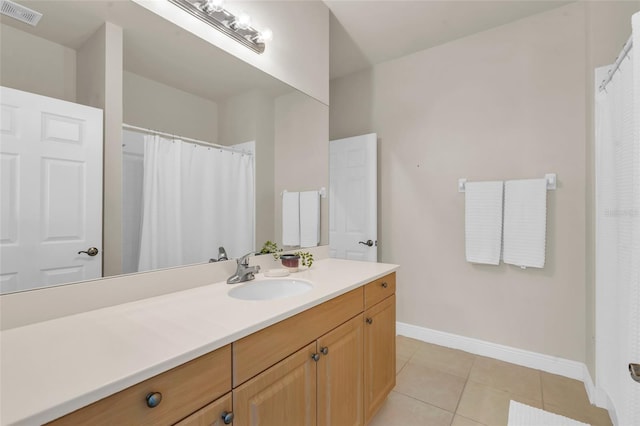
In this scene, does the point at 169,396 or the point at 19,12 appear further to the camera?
the point at 19,12

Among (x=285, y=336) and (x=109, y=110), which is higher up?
(x=109, y=110)

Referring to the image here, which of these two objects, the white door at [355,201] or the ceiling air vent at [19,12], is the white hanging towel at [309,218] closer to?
the white door at [355,201]

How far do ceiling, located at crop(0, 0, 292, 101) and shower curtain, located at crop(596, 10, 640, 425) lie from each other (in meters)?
1.64

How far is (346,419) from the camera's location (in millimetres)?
1288

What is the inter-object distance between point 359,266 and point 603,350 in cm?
135

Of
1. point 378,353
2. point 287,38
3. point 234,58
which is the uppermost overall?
point 287,38

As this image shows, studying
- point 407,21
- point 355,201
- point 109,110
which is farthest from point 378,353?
point 407,21

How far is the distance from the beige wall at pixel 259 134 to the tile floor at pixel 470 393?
1354mm

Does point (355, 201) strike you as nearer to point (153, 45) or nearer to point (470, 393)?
point (470, 393)

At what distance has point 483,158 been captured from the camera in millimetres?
2434

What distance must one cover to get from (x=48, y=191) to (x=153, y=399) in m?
0.71

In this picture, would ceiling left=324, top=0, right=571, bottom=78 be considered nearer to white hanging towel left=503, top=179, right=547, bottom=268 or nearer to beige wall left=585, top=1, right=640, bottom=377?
beige wall left=585, top=1, right=640, bottom=377

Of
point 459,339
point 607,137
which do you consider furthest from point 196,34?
point 459,339

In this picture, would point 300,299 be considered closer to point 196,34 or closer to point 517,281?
point 196,34
